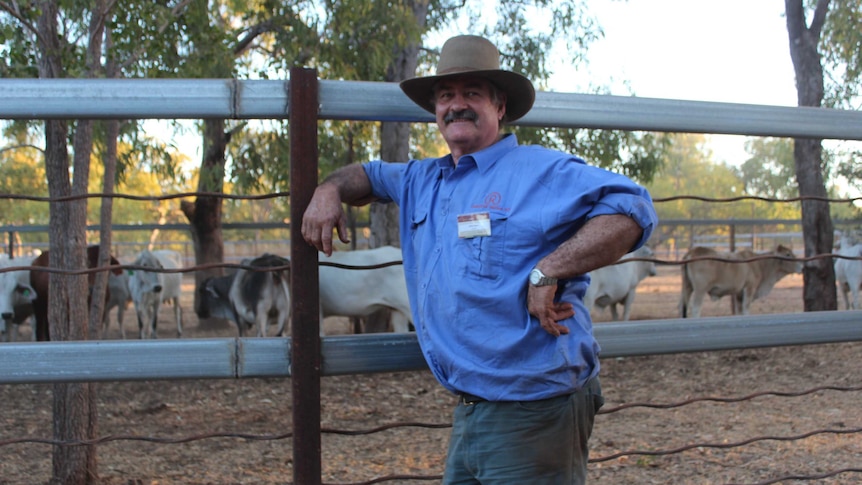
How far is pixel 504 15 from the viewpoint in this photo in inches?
495

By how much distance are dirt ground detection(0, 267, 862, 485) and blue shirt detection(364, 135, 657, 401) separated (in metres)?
1.49

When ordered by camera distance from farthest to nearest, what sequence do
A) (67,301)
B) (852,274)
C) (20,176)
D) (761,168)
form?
1. (761,168)
2. (20,176)
3. (852,274)
4. (67,301)

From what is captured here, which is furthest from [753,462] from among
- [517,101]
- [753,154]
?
[753,154]

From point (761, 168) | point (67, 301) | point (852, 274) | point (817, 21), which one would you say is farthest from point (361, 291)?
point (761, 168)

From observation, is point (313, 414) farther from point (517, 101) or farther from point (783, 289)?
point (783, 289)

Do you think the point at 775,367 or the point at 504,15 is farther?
the point at 504,15

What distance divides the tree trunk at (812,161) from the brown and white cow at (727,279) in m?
1.86

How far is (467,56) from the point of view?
7.00ft

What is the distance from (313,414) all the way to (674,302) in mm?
15945

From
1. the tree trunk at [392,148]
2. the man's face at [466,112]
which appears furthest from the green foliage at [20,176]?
the man's face at [466,112]

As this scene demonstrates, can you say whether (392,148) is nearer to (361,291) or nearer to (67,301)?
(361,291)

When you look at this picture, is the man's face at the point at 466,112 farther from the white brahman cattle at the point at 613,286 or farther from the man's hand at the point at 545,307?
the white brahman cattle at the point at 613,286

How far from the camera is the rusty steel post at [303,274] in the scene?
208cm

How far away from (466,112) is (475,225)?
344mm
